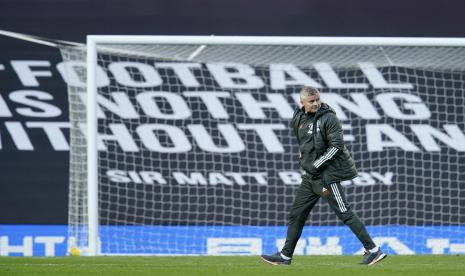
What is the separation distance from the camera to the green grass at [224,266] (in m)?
7.92

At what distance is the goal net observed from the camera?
11.9m

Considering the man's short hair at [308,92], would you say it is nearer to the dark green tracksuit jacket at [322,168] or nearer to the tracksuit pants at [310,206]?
the dark green tracksuit jacket at [322,168]

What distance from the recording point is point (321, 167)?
8711 mm

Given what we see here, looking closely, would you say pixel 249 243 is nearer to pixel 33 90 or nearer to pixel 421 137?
pixel 421 137

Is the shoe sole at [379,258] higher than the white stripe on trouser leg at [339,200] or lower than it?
lower

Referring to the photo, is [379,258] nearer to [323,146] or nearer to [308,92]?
[323,146]

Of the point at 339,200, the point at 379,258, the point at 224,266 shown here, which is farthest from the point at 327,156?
the point at 224,266

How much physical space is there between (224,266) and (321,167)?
3.86 feet

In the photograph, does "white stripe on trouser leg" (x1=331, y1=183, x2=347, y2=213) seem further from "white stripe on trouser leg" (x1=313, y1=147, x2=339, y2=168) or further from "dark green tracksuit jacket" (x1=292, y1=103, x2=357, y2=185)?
"white stripe on trouser leg" (x1=313, y1=147, x2=339, y2=168)

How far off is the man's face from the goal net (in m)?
3.34

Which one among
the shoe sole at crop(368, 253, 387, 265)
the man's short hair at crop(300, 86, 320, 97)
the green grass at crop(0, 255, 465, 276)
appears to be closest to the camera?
the green grass at crop(0, 255, 465, 276)

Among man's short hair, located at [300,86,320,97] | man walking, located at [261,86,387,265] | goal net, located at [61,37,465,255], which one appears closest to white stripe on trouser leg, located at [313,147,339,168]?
man walking, located at [261,86,387,265]
